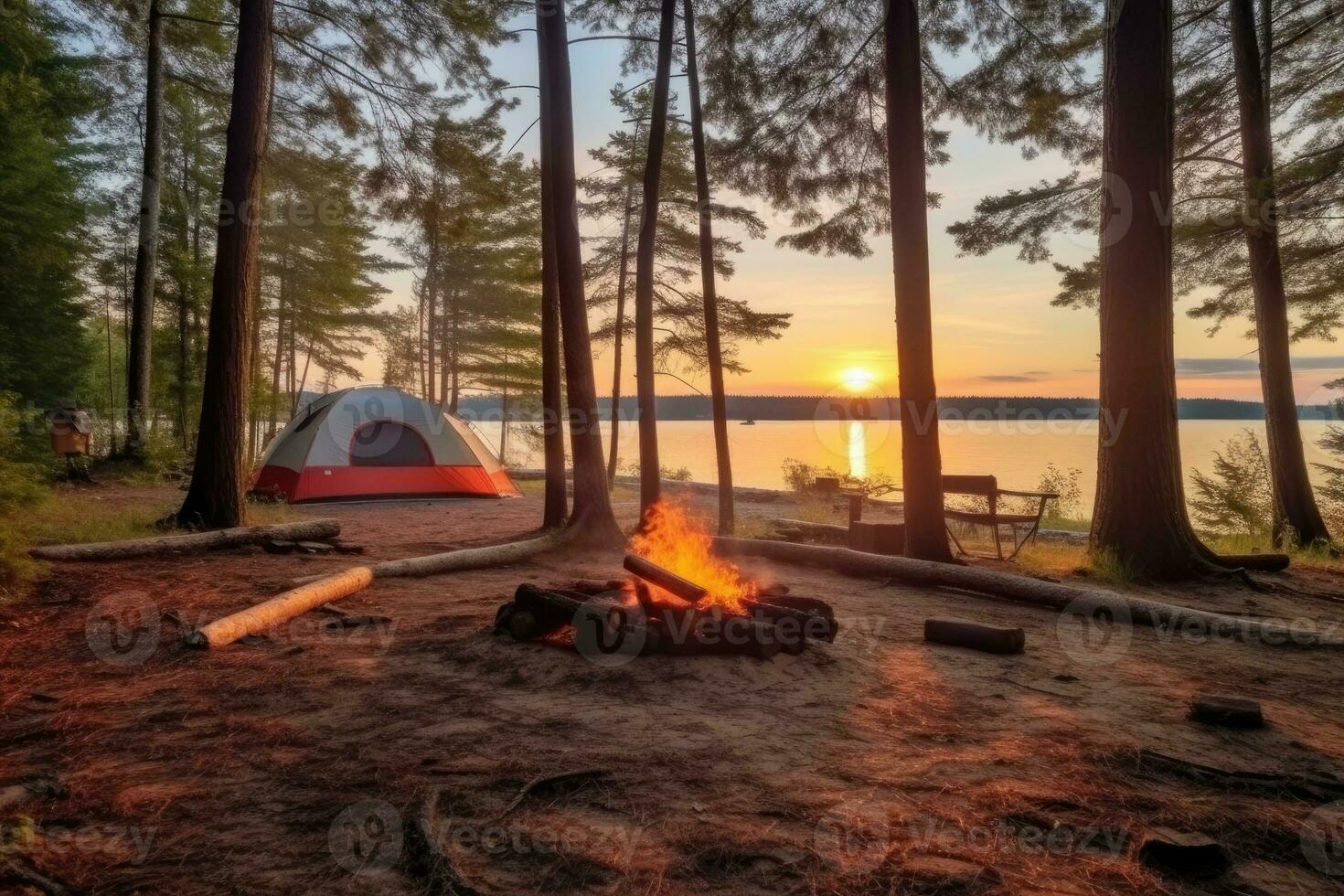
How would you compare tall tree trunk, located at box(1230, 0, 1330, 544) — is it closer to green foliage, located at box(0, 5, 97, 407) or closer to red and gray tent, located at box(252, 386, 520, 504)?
red and gray tent, located at box(252, 386, 520, 504)

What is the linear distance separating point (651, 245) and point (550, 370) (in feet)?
7.91

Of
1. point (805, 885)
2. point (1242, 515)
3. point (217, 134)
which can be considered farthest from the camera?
point (217, 134)

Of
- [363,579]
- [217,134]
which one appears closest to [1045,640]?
[363,579]

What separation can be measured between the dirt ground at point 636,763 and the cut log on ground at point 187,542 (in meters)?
1.41

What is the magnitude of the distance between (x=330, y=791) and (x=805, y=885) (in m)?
1.84

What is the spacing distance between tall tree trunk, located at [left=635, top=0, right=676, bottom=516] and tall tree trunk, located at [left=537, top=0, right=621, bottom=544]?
111cm

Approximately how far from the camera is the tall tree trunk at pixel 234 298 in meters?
8.21

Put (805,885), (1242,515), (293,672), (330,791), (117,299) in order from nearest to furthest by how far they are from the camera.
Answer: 1. (805,885)
2. (330,791)
3. (293,672)
4. (1242,515)
5. (117,299)

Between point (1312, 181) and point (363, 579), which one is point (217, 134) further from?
point (1312, 181)

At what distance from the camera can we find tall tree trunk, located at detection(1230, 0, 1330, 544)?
407 inches

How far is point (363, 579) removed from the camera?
6.39 metres
